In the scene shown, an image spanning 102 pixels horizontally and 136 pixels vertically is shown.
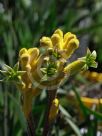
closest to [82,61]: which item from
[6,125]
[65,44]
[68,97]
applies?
[65,44]

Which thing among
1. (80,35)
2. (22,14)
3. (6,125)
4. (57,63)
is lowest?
(6,125)

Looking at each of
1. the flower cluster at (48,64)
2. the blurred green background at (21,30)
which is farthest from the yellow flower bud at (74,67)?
the blurred green background at (21,30)

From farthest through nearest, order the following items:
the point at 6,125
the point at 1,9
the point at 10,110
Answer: the point at 1,9 → the point at 10,110 → the point at 6,125

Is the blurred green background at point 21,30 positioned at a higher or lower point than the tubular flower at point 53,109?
higher

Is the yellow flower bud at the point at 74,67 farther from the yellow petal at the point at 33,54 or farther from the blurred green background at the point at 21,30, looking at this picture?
the blurred green background at the point at 21,30

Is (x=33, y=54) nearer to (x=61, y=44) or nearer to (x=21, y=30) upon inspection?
(x=61, y=44)

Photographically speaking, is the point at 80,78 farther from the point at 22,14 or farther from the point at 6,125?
the point at 6,125

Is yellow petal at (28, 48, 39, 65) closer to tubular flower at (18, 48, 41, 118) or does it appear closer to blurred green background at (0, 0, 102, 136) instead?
tubular flower at (18, 48, 41, 118)

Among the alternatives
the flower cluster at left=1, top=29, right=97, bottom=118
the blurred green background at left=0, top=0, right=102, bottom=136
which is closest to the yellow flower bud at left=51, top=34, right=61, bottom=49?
the flower cluster at left=1, top=29, right=97, bottom=118
